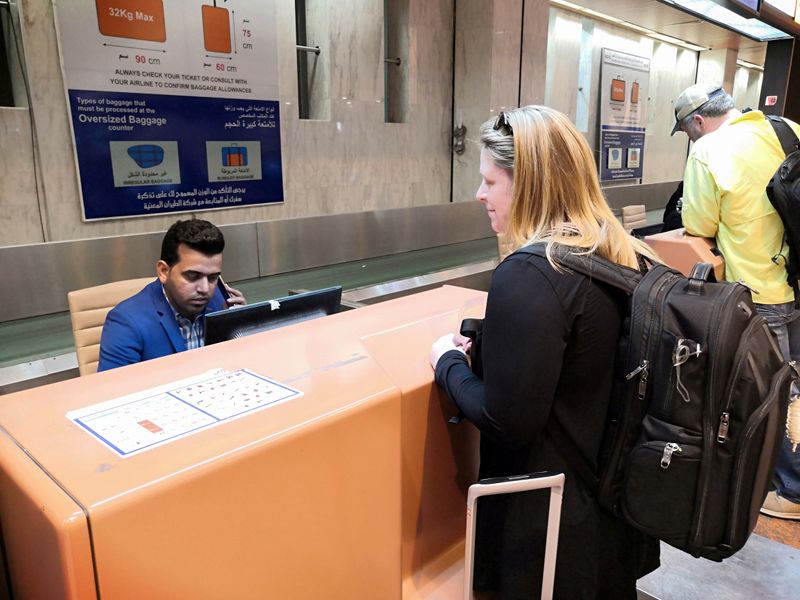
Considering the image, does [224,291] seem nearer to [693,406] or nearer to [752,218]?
[693,406]

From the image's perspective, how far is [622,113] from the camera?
27.2 ft

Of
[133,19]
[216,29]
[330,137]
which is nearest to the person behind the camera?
[133,19]

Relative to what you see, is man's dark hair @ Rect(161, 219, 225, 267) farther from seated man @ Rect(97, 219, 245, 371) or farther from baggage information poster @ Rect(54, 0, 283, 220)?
baggage information poster @ Rect(54, 0, 283, 220)

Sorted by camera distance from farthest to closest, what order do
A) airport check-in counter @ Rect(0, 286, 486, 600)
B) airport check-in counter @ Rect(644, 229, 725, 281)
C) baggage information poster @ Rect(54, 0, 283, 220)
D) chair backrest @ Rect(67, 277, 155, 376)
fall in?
baggage information poster @ Rect(54, 0, 283, 220) < airport check-in counter @ Rect(644, 229, 725, 281) < chair backrest @ Rect(67, 277, 155, 376) < airport check-in counter @ Rect(0, 286, 486, 600)

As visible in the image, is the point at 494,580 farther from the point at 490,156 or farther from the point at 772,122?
the point at 772,122

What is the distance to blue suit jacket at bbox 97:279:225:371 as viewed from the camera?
1726mm

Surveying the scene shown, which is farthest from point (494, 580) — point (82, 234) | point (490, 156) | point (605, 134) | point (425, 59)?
point (605, 134)

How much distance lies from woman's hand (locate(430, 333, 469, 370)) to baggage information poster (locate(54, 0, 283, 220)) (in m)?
3.16

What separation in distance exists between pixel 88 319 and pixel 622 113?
7863mm

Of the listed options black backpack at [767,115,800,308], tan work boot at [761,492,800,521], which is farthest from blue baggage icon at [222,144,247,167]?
tan work boot at [761,492,800,521]

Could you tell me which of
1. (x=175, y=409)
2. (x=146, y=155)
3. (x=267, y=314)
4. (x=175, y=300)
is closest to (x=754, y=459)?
(x=175, y=409)

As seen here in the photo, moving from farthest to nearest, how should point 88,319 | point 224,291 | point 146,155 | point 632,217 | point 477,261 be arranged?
point 632,217
point 477,261
point 146,155
point 224,291
point 88,319

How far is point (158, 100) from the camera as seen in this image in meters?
3.71

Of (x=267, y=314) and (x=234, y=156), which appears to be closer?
(x=267, y=314)
